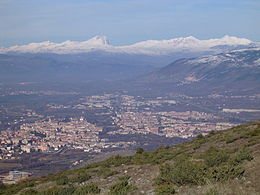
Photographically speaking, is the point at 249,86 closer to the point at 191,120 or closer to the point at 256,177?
the point at 191,120

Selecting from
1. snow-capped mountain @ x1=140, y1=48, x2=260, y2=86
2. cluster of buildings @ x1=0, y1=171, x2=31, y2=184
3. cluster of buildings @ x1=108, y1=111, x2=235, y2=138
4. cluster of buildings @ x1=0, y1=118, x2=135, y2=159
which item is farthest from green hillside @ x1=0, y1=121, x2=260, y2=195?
snow-capped mountain @ x1=140, y1=48, x2=260, y2=86

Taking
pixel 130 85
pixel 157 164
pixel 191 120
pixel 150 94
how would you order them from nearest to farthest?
pixel 157 164
pixel 191 120
pixel 150 94
pixel 130 85

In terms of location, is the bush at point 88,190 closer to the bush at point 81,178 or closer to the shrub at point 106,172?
the bush at point 81,178

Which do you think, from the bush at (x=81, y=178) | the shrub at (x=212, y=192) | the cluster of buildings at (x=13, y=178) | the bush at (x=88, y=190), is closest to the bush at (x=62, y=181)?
the bush at (x=81, y=178)

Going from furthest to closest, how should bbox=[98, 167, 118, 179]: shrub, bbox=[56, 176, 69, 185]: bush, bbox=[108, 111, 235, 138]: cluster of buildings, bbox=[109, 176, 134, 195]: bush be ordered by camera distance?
bbox=[108, 111, 235, 138]: cluster of buildings
bbox=[98, 167, 118, 179]: shrub
bbox=[56, 176, 69, 185]: bush
bbox=[109, 176, 134, 195]: bush

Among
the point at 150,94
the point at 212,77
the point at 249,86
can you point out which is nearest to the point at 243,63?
the point at 212,77

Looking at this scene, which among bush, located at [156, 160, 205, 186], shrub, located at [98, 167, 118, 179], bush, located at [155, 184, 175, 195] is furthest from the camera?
shrub, located at [98, 167, 118, 179]

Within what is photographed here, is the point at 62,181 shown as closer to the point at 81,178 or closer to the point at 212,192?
the point at 81,178

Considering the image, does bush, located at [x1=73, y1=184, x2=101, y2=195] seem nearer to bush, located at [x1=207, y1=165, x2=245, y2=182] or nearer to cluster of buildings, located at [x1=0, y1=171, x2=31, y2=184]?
bush, located at [x1=207, y1=165, x2=245, y2=182]

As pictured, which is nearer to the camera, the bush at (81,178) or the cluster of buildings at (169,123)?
the bush at (81,178)
